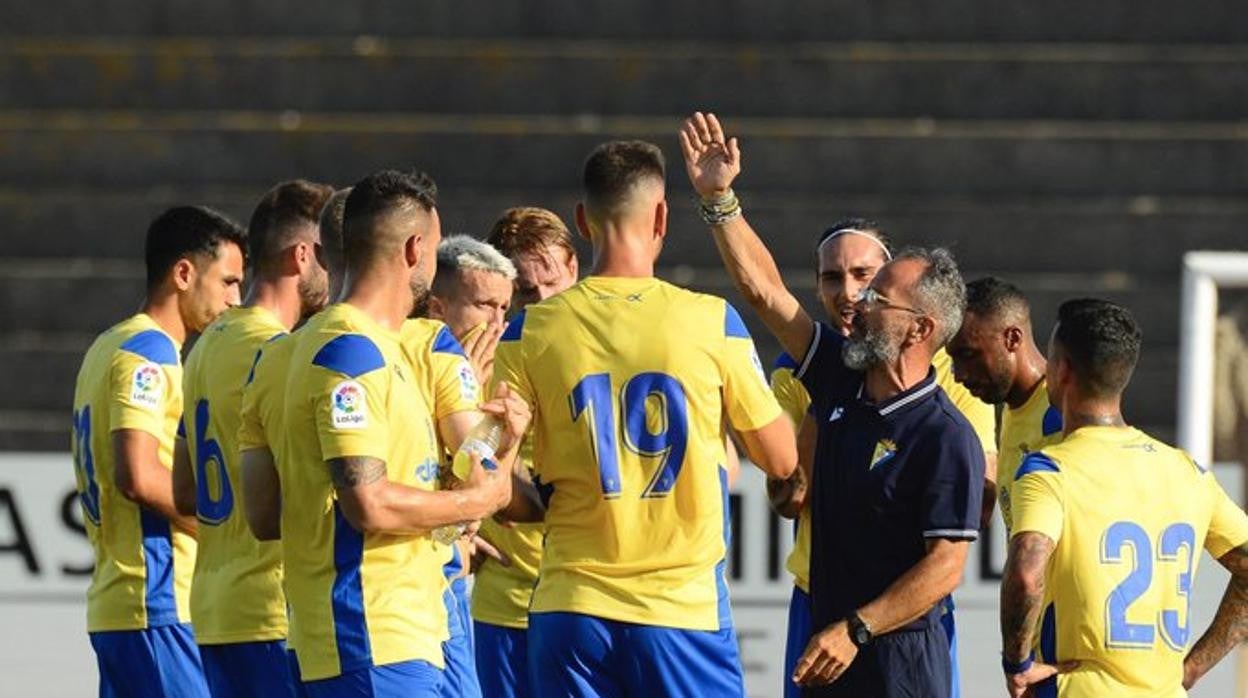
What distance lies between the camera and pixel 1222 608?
5.82 meters

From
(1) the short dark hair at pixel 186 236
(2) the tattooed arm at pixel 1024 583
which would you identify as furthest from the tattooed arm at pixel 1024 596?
(1) the short dark hair at pixel 186 236

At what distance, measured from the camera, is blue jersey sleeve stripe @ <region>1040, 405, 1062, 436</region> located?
643 centimetres

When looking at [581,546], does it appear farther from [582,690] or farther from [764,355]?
[764,355]

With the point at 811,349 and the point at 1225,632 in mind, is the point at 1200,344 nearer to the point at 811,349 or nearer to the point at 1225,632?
the point at 1225,632

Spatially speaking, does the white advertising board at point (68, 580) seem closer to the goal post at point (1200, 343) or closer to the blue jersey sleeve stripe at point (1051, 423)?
the goal post at point (1200, 343)

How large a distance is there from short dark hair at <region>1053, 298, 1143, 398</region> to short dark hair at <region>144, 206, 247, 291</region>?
2.67 meters

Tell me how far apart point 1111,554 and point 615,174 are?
1542mm

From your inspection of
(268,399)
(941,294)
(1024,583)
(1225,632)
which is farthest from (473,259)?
(1225,632)

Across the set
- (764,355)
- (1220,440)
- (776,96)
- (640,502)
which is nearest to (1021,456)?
(640,502)

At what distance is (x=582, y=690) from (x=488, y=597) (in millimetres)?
1433

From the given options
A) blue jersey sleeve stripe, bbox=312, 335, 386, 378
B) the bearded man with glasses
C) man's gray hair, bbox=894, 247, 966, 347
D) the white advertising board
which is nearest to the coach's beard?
the bearded man with glasses

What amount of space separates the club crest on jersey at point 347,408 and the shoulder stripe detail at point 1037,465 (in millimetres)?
1568

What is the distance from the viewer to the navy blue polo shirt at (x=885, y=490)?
5320mm

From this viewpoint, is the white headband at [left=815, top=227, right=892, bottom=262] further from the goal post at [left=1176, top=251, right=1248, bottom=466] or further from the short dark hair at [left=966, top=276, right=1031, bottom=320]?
the goal post at [left=1176, top=251, right=1248, bottom=466]
